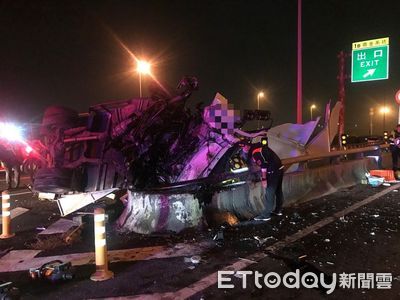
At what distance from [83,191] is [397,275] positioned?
5.56m

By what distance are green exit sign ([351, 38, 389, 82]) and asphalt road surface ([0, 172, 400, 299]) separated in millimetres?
16128

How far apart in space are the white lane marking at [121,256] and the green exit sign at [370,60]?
1972 centimetres

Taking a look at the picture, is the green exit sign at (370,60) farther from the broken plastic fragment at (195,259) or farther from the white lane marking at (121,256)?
the broken plastic fragment at (195,259)

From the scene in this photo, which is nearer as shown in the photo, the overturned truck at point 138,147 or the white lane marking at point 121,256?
the white lane marking at point 121,256

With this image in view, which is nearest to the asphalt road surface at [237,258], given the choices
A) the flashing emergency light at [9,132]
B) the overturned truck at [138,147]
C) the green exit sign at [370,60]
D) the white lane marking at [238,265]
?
the white lane marking at [238,265]

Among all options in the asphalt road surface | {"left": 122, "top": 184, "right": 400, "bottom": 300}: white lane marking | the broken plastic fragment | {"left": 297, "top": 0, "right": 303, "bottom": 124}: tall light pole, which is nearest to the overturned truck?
the asphalt road surface

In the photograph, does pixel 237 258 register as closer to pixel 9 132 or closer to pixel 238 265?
pixel 238 265

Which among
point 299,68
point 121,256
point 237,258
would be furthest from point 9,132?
point 299,68

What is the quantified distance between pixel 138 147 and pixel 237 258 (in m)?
3.15

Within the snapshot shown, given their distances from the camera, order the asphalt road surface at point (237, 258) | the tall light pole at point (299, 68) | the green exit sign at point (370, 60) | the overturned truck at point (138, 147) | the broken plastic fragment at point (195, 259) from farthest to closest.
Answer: the green exit sign at point (370, 60) < the tall light pole at point (299, 68) < the overturned truck at point (138, 147) < the broken plastic fragment at point (195, 259) < the asphalt road surface at point (237, 258)

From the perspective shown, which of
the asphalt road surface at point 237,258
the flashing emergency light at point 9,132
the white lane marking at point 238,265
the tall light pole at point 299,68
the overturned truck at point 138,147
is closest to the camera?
the white lane marking at point 238,265

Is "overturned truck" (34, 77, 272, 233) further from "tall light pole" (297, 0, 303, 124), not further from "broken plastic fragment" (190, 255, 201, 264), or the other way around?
"tall light pole" (297, 0, 303, 124)

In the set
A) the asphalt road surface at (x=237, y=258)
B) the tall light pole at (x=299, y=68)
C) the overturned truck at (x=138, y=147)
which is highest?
the tall light pole at (x=299, y=68)

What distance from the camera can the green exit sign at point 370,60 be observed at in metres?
22.4
